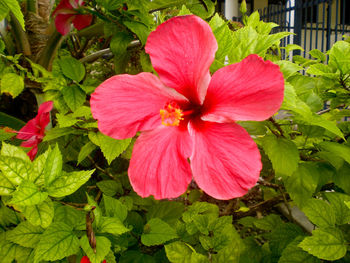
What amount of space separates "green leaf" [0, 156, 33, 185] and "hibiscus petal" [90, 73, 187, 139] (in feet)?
0.69

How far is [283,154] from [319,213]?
0.24 m

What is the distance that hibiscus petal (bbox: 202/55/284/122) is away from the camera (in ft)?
1.35

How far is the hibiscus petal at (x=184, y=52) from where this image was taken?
44 centimetres

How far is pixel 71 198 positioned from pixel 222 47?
0.78m

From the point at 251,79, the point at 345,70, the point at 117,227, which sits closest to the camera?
the point at 251,79

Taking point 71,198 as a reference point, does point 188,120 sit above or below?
above

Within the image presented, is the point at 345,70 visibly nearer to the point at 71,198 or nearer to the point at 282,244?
the point at 282,244

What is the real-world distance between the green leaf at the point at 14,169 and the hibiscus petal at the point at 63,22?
642mm

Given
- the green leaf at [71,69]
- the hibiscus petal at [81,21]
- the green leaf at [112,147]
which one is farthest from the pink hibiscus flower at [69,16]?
the green leaf at [112,147]

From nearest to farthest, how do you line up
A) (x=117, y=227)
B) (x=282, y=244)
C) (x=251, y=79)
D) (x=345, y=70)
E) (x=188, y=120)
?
(x=251, y=79), (x=188, y=120), (x=117, y=227), (x=345, y=70), (x=282, y=244)

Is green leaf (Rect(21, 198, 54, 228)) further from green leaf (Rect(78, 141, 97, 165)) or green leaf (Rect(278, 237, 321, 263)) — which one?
green leaf (Rect(278, 237, 321, 263))

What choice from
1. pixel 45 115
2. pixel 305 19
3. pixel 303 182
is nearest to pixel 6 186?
pixel 45 115

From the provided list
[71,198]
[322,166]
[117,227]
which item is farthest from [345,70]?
[71,198]

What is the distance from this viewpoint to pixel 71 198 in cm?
107
